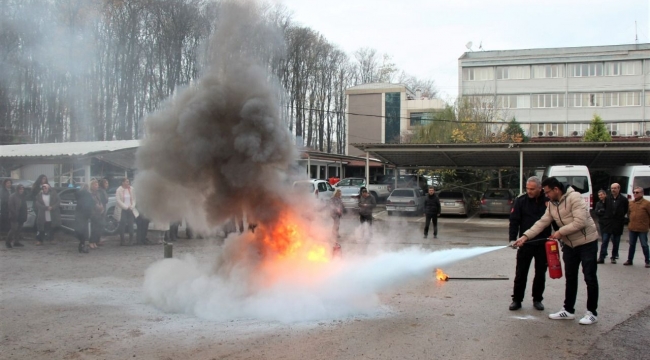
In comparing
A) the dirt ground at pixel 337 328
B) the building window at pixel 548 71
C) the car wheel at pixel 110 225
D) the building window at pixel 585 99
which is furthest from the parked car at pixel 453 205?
the building window at pixel 548 71

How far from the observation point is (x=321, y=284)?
23.1 ft

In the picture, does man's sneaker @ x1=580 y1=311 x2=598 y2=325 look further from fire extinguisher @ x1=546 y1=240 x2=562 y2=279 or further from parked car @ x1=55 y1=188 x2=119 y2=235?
parked car @ x1=55 y1=188 x2=119 y2=235

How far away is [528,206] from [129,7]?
8.82 metres

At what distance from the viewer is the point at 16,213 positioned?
12.2m

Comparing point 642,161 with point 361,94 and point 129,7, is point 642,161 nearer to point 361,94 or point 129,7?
point 129,7

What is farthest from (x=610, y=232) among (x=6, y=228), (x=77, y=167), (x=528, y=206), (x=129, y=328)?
(x=77, y=167)

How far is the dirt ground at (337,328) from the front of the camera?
509 centimetres

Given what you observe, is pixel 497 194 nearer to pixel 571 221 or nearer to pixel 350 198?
pixel 350 198

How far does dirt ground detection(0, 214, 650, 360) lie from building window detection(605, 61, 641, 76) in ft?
167

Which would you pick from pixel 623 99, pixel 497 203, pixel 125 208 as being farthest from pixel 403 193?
pixel 623 99

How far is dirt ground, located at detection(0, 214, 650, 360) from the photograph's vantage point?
16.7ft

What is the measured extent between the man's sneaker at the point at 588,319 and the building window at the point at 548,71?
2040 inches

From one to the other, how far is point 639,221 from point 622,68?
49.4 m

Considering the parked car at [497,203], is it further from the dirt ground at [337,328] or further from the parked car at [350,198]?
the dirt ground at [337,328]
